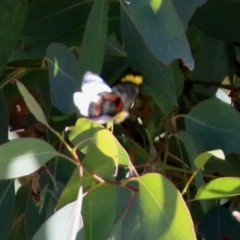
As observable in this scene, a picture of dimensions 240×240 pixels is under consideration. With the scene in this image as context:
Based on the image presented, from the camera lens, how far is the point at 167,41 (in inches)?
27.6

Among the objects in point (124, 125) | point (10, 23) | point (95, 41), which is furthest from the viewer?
point (124, 125)

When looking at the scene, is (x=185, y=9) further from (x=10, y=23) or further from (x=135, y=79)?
(x=10, y=23)

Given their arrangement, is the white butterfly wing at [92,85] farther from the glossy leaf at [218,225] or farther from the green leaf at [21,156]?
the glossy leaf at [218,225]

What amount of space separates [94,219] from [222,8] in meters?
0.45

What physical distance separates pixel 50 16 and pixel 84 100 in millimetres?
298

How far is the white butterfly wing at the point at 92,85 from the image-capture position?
742 mm

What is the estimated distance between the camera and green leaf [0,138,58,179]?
2.34ft

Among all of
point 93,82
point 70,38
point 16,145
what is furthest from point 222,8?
point 16,145

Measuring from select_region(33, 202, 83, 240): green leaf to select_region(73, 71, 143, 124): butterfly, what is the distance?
113 millimetres

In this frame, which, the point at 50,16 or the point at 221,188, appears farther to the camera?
the point at 50,16

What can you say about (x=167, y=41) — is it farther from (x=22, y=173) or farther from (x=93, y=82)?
(x=22, y=173)

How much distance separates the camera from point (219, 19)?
1.03m

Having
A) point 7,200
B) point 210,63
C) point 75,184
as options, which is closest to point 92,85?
point 75,184

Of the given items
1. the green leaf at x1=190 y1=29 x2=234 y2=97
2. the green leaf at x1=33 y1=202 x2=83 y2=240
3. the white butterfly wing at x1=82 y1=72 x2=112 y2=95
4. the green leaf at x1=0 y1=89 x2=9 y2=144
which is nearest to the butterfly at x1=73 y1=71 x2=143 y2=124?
the white butterfly wing at x1=82 y1=72 x2=112 y2=95
